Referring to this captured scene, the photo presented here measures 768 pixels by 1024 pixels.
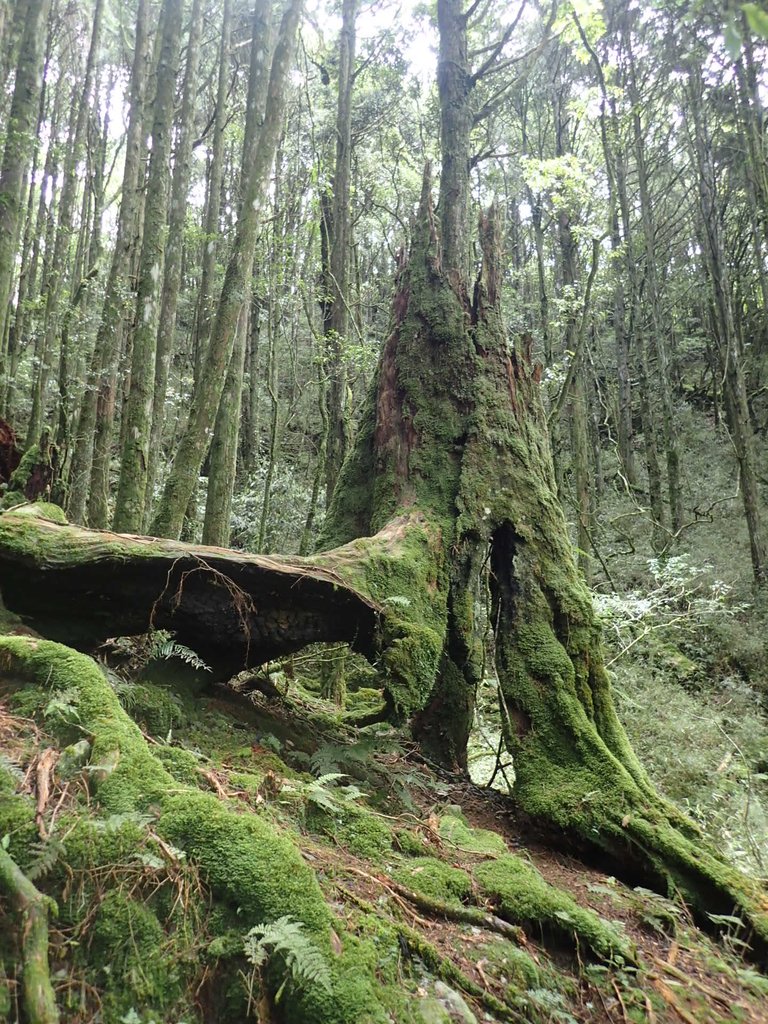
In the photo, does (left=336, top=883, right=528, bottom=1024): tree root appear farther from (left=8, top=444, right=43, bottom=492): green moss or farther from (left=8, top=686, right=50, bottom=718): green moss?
(left=8, top=444, right=43, bottom=492): green moss

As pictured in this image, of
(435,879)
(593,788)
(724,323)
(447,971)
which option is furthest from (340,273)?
(447,971)

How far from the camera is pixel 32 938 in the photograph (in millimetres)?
1965

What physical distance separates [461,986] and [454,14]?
9094mm

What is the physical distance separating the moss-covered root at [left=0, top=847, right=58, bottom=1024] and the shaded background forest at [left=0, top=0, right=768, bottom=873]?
311 cm

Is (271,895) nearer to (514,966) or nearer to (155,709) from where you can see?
(514,966)

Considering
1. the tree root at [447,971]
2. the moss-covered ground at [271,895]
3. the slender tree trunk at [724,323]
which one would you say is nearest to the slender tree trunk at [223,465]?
the moss-covered ground at [271,895]

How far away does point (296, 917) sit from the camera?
2445 millimetres

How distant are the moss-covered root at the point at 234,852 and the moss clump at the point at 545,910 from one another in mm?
1199

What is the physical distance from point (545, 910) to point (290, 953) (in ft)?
5.54

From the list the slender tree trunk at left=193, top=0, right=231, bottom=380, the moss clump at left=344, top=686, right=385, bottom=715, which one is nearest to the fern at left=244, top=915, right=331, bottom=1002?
the moss clump at left=344, top=686, right=385, bottom=715

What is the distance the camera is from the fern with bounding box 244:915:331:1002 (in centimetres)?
220

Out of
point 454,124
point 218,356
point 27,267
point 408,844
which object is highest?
point 27,267

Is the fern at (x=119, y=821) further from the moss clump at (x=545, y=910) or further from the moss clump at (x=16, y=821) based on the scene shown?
the moss clump at (x=545, y=910)

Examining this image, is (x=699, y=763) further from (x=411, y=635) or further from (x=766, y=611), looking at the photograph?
(x=766, y=611)
